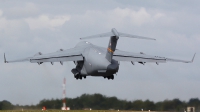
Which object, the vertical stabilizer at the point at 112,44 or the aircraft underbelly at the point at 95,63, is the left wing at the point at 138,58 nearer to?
the aircraft underbelly at the point at 95,63

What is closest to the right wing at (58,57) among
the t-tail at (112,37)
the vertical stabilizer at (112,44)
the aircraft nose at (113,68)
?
the t-tail at (112,37)

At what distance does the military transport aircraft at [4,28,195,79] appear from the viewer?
72.5 meters

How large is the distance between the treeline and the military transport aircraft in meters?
3.23

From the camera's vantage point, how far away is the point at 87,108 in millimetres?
75875

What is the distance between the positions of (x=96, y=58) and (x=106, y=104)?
5.85m

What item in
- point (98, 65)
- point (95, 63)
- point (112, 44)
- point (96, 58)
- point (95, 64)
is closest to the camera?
point (112, 44)

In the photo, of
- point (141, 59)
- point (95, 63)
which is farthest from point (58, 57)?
point (141, 59)

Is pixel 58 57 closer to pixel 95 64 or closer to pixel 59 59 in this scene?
pixel 59 59

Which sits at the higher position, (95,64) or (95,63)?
Answer: (95,63)

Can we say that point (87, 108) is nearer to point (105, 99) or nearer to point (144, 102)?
point (105, 99)

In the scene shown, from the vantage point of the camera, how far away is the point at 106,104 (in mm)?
75375

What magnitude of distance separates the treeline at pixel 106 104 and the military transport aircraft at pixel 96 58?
3229 millimetres

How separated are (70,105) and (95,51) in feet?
24.7

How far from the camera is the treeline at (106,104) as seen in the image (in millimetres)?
72062
